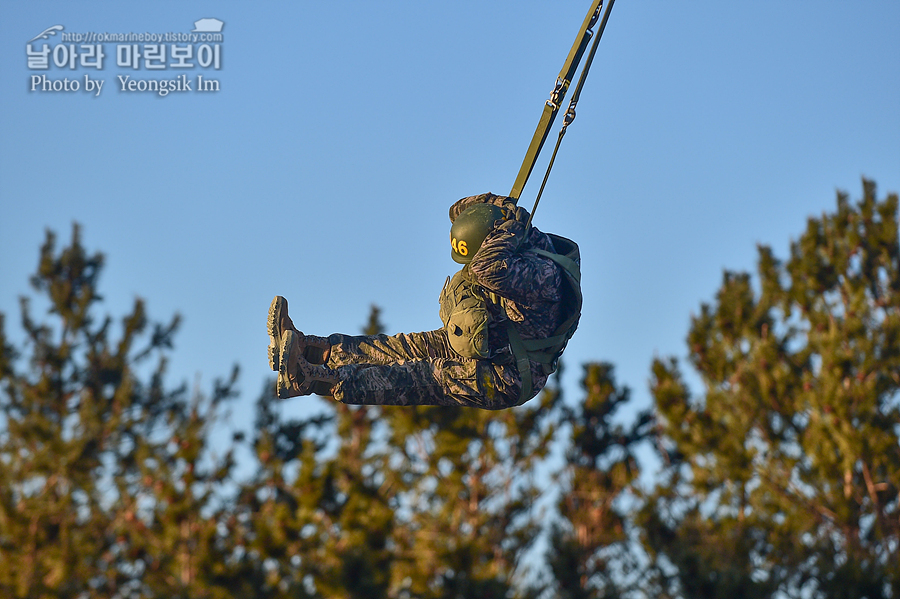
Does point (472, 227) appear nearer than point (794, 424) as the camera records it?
Yes

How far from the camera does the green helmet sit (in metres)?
7.64

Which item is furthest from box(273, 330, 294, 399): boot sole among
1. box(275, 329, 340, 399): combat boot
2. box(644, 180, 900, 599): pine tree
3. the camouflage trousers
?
box(644, 180, 900, 599): pine tree

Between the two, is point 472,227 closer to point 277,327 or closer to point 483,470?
point 277,327

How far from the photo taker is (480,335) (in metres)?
7.61

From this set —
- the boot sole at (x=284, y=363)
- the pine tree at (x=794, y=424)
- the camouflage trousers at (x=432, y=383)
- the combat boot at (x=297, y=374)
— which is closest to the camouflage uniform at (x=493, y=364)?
the camouflage trousers at (x=432, y=383)

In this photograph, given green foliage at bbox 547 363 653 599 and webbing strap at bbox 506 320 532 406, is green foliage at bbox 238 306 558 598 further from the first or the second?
webbing strap at bbox 506 320 532 406

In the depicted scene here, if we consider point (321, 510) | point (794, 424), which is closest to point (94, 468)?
point (321, 510)

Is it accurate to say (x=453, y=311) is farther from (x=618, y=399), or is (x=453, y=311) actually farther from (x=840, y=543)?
(x=618, y=399)

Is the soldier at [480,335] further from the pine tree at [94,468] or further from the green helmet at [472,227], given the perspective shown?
the pine tree at [94,468]

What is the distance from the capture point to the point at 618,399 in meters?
27.0

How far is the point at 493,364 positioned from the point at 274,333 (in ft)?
5.11

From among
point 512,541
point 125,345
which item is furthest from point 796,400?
point 125,345

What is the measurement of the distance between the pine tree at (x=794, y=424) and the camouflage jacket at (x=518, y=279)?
44.6ft

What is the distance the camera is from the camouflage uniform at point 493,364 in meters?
7.51
